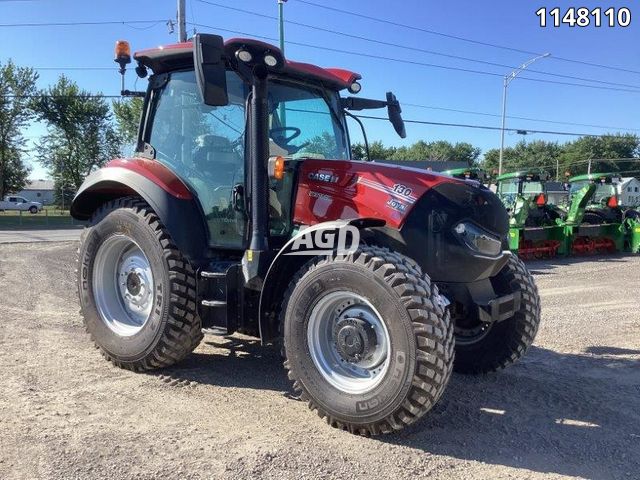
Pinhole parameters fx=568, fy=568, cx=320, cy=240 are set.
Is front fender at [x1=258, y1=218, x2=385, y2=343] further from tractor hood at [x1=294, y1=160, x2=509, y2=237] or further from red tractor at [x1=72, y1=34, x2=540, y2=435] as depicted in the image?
tractor hood at [x1=294, y1=160, x2=509, y2=237]

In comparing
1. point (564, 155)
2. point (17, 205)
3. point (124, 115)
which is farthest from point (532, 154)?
point (17, 205)

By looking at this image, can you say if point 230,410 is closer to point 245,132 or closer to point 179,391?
point 179,391

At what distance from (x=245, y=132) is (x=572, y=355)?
3.66 metres

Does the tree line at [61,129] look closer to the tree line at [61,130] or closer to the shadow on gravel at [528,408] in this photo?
the tree line at [61,130]

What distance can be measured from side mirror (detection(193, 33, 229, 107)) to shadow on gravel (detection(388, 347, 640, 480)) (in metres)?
2.34

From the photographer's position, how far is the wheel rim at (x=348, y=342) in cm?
344

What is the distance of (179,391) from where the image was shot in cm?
416

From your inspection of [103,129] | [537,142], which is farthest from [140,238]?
[537,142]

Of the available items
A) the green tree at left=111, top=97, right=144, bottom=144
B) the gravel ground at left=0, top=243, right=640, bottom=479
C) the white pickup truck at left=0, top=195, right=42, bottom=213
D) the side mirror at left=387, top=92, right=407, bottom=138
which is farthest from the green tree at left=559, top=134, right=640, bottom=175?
the gravel ground at left=0, top=243, right=640, bottom=479

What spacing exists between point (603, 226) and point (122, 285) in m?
13.8

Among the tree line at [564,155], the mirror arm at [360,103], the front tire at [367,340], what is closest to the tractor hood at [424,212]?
the front tire at [367,340]

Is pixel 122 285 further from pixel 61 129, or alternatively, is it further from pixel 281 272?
pixel 61 129

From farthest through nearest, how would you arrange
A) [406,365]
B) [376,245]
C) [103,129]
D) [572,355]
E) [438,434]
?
1. [103,129]
2. [572,355]
3. [376,245]
4. [438,434]
5. [406,365]

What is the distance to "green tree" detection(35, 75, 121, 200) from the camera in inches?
1645
